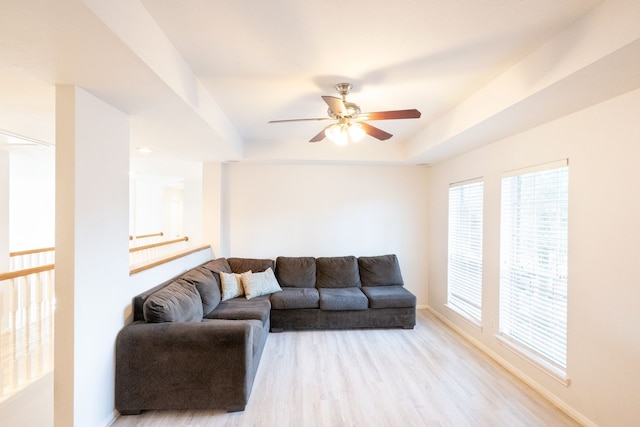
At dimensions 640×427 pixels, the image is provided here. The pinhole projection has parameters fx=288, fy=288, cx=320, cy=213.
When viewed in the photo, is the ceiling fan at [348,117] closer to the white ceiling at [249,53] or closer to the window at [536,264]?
the white ceiling at [249,53]

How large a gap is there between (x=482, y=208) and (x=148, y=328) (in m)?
3.61

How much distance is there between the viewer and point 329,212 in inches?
187

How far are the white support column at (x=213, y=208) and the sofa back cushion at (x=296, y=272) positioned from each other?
96 cm

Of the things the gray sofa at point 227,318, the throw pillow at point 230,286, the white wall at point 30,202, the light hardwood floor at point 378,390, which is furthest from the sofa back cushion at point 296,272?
the white wall at point 30,202

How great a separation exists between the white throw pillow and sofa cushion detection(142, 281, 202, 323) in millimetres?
627

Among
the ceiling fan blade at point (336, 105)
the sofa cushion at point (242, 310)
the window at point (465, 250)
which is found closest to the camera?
the ceiling fan blade at point (336, 105)

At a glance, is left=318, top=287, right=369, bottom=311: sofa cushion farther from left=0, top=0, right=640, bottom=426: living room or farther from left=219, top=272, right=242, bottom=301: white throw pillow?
left=0, top=0, right=640, bottom=426: living room

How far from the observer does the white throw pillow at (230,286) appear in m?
3.65

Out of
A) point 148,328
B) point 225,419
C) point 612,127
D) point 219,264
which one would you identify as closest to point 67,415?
point 148,328

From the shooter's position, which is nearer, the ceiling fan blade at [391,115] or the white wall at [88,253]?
the white wall at [88,253]

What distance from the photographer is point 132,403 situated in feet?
7.21

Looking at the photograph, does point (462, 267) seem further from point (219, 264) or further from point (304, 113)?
point (219, 264)

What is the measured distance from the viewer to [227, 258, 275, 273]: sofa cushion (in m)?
4.21

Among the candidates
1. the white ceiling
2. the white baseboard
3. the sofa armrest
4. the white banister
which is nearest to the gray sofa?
the sofa armrest
